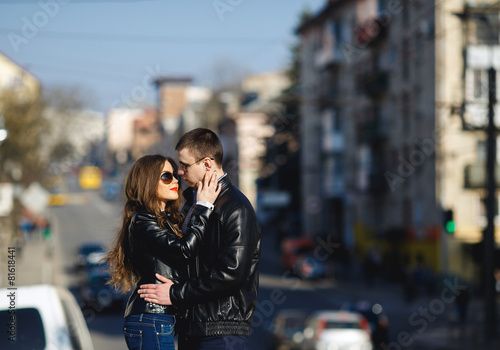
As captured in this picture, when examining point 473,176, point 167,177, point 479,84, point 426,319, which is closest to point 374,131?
point 479,84

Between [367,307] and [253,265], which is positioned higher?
[253,265]

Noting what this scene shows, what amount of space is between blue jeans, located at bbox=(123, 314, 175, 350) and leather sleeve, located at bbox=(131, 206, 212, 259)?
1.15 feet

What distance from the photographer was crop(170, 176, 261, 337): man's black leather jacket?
4.45 m

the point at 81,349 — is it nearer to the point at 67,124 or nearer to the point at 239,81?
the point at 67,124

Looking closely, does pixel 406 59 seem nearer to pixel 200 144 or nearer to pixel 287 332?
pixel 287 332

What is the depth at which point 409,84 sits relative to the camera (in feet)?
157

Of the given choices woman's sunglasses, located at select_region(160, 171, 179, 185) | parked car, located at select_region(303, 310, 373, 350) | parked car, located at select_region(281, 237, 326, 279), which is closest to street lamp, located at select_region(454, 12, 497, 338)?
parked car, located at select_region(303, 310, 373, 350)

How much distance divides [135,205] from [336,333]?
1887 centimetres

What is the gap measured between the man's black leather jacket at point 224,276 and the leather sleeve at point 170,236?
57mm

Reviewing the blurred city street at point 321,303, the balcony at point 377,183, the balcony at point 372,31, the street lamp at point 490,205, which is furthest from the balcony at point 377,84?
the street lamp at point 490,205

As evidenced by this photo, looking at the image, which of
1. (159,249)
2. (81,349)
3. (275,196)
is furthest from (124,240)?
(275,196)

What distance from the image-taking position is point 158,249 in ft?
15.2

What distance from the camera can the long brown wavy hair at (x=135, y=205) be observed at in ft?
16.0

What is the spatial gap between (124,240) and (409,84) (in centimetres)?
4409
